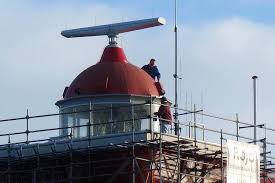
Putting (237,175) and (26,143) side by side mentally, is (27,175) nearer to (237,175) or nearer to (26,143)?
(26,143)

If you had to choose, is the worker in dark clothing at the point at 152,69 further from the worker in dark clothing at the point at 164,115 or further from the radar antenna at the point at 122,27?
the worker in dark clothing at the point at 164,115

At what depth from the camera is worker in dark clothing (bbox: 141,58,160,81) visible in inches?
1625

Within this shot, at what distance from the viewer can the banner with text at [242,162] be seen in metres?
38.7

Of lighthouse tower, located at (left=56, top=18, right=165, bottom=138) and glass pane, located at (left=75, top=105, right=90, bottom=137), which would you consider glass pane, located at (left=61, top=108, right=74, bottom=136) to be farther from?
glass pane, located at (left=75, top=105, right=90, bottom=137)

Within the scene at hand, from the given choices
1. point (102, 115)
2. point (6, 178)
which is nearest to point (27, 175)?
point (6, 178)

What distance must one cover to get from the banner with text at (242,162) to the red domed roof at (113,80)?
3319mm

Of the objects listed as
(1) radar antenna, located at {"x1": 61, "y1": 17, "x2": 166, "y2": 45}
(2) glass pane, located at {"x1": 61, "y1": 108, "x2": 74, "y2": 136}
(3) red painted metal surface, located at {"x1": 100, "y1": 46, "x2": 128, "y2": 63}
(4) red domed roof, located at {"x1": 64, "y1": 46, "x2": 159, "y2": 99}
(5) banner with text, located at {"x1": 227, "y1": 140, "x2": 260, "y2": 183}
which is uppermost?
(1) radar antenna, located at {"x1": 61, "y1": 17, "x2": 166, "y2": 45}

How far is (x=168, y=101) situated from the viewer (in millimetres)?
40000

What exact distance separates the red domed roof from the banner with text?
332cm

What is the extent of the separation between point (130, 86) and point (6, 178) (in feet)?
16.8

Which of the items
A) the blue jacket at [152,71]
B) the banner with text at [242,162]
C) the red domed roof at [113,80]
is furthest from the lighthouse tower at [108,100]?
the banner with text at [242,162]

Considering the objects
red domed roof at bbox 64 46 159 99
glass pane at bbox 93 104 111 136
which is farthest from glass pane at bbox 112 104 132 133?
red domed roof at bbox 64 46 159 99

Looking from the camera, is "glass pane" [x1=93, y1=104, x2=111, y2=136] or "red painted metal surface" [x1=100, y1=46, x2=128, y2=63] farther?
"red painted metal surface" [x1=100, y1=46, x2=128, y2=63]

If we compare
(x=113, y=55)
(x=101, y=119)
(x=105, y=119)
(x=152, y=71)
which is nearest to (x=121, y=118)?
(x=105, y=119)
